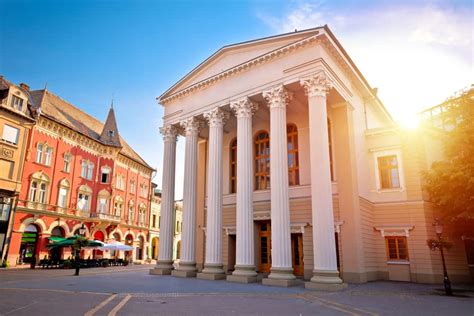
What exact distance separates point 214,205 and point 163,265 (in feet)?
19.0

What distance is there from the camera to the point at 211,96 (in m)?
20.8

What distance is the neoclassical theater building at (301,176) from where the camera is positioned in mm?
15789

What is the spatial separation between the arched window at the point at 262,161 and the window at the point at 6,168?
20877 millimetres

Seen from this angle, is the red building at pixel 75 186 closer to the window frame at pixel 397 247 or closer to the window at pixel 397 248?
the window frame at pixel 397 247

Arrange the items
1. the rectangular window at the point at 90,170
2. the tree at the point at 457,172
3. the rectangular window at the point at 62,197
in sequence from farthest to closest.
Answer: the rectangular window at the point at 90,170, the rectangular window at the point at 62,197, the tree at the point at 457,172

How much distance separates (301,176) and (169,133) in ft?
32.2

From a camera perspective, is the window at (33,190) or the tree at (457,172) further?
the window at (33,190)

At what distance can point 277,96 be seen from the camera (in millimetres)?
17266

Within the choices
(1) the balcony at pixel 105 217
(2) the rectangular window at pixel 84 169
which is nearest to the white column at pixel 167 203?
(2) the rectangular window at pixel 84 169

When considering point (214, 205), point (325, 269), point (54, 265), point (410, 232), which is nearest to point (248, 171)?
point (214, 205)

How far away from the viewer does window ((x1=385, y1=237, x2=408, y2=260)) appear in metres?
18.7

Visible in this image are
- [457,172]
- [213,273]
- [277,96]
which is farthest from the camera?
[213,273]

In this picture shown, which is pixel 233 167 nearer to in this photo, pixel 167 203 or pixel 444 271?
pixel 167 203

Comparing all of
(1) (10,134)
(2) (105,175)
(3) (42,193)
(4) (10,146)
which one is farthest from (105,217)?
(1) (10,134)
